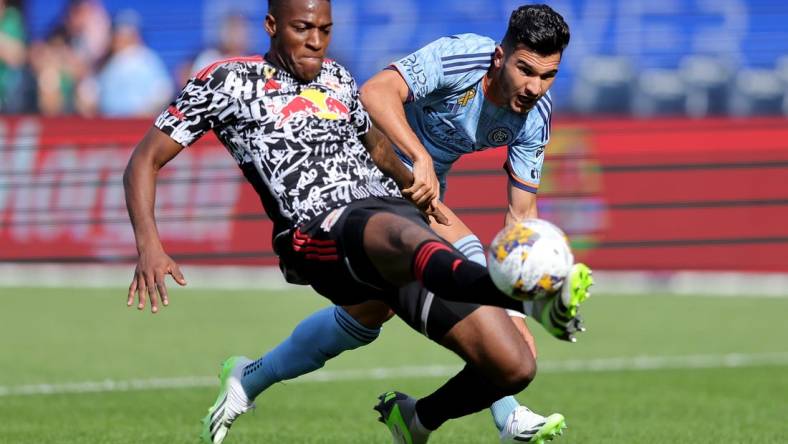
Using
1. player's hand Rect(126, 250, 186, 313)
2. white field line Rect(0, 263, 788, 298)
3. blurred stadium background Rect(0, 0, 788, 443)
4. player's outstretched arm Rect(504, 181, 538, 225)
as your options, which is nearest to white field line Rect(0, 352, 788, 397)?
blurred stadium background Rect(0, 0, 788, 443)

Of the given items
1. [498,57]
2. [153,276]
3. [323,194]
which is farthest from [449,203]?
[153,276]

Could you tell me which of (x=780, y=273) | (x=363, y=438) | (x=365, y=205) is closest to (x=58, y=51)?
(x=780, y=273)

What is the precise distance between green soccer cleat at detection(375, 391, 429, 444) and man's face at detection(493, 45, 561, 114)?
60.3 inches

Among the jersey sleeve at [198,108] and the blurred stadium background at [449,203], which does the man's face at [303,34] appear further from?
the blurred stadium background at [449,203]

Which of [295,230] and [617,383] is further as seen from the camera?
[617,383]

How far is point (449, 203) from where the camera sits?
16.1 metres

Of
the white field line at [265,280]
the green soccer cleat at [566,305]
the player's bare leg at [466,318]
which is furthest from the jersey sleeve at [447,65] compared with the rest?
the white field line at [265,280]

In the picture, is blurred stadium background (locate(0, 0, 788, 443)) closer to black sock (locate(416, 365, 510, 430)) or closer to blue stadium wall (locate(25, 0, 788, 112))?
blue stadium wall (locate(25, 0, 788, 112))

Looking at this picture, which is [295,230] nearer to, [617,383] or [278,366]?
[278,366]

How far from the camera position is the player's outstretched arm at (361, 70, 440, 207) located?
587cm

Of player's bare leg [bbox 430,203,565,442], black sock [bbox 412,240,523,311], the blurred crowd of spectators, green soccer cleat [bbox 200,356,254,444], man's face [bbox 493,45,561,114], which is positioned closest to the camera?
black sock [bbox 412,240,523,311]

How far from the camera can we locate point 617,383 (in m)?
9.52

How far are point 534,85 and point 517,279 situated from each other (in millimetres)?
1914

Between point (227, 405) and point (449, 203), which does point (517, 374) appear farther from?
point (449, 203)
